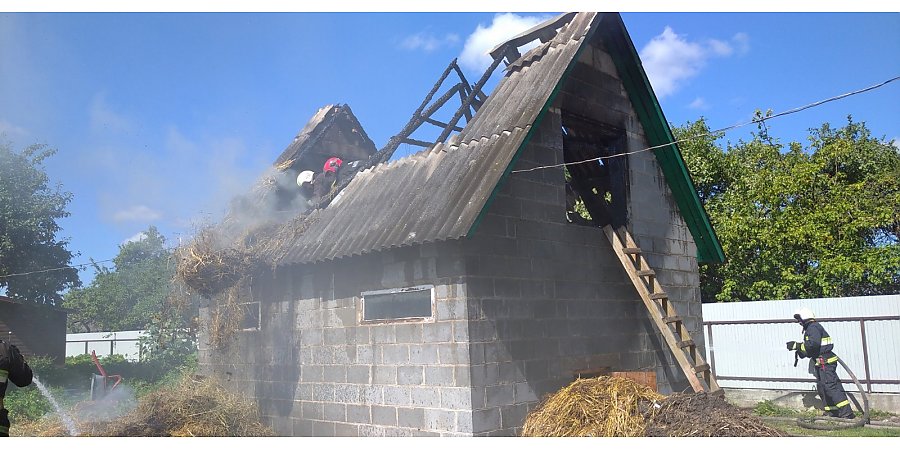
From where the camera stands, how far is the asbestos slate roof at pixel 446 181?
27.9 ft

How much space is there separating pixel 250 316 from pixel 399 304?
3541mm

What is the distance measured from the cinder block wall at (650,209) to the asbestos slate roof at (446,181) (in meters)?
0.71

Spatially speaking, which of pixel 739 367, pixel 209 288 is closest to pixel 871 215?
pixel 739 367

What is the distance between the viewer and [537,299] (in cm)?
935

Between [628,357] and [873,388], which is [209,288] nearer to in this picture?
[628,357]

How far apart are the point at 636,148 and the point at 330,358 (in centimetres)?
592

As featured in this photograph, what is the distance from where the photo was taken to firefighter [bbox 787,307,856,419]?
13.1 metres

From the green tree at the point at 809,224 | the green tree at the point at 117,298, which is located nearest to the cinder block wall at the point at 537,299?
the green tree at the point at 809,224

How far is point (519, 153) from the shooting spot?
8.78 m

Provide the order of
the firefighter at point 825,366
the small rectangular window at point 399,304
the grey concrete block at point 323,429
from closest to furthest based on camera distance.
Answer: the small rectangular window at point 399,304 → the grey concrete block at point 323,429 → the firefighter at point 825,366

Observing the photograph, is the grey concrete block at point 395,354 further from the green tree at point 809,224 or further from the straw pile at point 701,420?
the green tree at point 809,224

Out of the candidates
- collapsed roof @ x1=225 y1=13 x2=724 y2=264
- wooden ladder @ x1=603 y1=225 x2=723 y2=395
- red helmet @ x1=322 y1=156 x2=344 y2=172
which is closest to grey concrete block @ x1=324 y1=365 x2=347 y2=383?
collapsed roof @ x1=225 y1=13 x2=724 y2=264

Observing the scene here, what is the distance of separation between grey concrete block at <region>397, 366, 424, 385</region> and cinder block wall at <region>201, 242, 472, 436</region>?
0.04 feet
